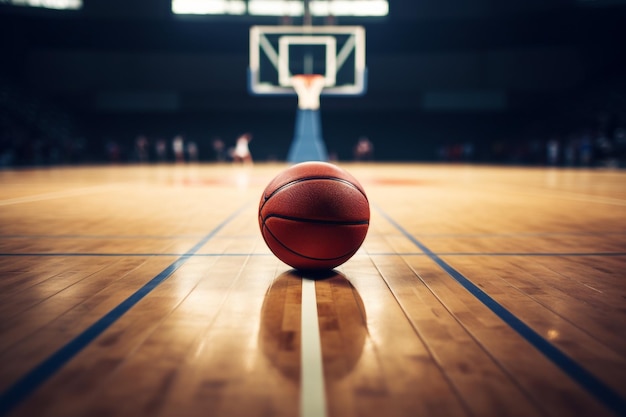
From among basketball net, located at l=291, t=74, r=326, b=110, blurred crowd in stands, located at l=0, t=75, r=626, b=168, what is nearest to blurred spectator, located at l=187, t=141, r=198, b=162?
blurred crowd in stands, located at l=0, t=75, r=626, b=168

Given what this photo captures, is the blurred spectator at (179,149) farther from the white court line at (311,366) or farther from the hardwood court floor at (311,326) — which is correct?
the white court line at (311,366)

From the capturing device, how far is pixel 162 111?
27125 millimetres

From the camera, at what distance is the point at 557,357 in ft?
6.68

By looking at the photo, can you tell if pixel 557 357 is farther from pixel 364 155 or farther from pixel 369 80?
pixel 364 155

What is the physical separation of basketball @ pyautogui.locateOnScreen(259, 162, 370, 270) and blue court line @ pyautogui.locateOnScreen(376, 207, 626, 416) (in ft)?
2.35

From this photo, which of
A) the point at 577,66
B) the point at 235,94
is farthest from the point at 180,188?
the point at 577,66

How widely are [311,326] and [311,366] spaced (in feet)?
1.44

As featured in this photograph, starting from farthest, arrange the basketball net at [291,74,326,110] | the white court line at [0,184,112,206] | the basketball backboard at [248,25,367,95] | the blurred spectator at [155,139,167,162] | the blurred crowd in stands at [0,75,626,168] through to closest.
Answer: the blurred spectator at [155,139,167,162] → the blurred crowd in stands at [0,75,626,168] → the basketball backboard at [248,25,367,95] → the basketball net at [291,74,326,110] → the white court line at [0,184,112,206]

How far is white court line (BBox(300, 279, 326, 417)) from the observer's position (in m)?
1.66

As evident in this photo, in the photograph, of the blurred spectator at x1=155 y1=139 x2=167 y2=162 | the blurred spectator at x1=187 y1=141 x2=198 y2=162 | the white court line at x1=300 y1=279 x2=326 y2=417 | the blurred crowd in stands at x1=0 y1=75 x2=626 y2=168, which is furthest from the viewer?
the blurred spectator at x1=187 y1=141 x2=198 y2=162

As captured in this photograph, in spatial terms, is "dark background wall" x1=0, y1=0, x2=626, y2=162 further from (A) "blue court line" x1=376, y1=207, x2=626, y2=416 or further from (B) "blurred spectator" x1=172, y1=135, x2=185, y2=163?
(A) "blue court line" x1=376, y1=207, x2=626, y2=416

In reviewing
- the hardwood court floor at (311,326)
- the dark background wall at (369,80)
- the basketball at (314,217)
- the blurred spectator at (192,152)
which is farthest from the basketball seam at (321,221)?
the blurred spectator at (192,152)

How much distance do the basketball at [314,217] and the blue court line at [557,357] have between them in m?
0.72

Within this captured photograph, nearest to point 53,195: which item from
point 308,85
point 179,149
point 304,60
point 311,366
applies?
point 311,366
